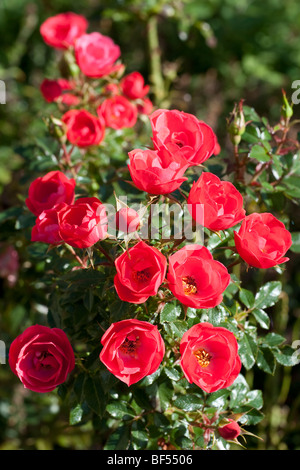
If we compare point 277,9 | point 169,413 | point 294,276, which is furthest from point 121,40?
point 169,413

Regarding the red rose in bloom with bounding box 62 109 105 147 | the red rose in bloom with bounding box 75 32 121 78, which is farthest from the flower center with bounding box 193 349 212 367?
the red rose in bloom with bounding box 75 32 121 78

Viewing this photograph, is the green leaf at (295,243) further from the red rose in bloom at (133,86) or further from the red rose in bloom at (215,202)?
the red rose in bloom at (133,86)

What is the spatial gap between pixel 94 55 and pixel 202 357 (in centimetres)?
80

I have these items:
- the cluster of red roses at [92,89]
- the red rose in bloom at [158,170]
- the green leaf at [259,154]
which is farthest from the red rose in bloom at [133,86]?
the red rose in bloom at [158,170]

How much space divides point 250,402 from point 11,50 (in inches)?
97.1

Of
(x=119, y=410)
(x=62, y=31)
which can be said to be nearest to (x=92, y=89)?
(x=62, y=31)

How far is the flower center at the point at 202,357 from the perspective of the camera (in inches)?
28.9

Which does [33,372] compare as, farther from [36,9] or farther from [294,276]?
[36,9]

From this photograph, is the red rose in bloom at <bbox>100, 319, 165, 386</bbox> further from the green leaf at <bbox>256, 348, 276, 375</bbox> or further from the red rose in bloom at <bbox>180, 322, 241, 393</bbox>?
the green leaf at <bbox>256, 348, 276, 375</bbox>

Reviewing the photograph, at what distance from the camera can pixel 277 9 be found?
2.30 meters

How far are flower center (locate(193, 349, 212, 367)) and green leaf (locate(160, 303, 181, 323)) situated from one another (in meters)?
0.07

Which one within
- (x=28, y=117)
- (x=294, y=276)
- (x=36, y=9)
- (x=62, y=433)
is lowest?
(x=62, y=433)

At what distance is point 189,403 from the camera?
82cm
